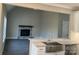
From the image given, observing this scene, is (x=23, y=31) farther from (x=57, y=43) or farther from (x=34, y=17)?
(x=57, y=43)

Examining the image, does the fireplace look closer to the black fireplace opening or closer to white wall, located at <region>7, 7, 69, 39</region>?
the black fireplace opening

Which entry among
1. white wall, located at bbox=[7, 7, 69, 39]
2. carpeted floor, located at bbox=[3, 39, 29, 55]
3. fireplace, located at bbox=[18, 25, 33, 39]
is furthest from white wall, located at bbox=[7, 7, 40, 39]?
carpeted floor, located at bbox=[3, 39, 29, 55]

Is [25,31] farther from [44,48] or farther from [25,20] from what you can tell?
[44,48]

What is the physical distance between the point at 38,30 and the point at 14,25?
194cm

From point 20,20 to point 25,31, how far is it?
3.33 ft

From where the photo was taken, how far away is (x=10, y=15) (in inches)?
451

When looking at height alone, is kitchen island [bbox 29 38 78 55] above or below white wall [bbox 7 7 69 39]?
below

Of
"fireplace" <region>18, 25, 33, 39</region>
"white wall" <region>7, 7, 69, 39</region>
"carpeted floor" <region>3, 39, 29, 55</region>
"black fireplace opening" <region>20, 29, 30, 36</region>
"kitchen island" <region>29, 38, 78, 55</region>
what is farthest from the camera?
"black fireplace opening" <region>20, 29, 30, 36</region>

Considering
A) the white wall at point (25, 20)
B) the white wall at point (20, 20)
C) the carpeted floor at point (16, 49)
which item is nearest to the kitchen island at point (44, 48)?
the carpeted floor at point (16, 49)

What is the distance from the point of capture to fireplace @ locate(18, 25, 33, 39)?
11.8 metres

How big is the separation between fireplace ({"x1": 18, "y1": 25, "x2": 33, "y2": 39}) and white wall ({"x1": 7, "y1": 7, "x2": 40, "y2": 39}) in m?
0.26

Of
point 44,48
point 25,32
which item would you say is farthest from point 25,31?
point 44,48
